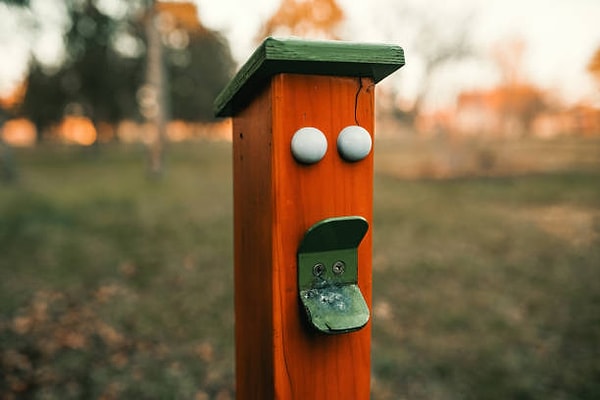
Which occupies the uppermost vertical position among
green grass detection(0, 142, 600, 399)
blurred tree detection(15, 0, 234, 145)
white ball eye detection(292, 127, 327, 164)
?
blurred tree detection(15, 0, 234, 145)

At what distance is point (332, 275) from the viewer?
3.47ft

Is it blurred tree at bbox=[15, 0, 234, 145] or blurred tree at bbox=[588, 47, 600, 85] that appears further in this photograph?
blurred tree at bbox=[15, 0, 234, 145]

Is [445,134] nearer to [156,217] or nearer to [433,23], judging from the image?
[433,23]

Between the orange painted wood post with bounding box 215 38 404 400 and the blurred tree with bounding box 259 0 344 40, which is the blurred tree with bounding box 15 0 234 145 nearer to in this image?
the blurred tree with bounding box 259 0 344 40

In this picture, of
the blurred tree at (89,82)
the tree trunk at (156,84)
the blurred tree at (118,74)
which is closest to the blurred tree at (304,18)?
the tree trunk at (156,84)

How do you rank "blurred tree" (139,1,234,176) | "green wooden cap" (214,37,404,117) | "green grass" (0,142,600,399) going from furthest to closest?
"blurred tree" (139,1,234,176) < "green grass" (0,142,600,399) < "green wooden cap" (214,37,404,117)

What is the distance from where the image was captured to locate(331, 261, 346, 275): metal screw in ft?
3.46

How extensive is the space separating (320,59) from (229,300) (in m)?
3.90

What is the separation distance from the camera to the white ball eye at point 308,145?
95 centimetres

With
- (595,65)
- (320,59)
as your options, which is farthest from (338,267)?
(595,65)

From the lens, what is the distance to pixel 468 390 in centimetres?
294

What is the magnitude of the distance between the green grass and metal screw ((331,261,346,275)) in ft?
7.37

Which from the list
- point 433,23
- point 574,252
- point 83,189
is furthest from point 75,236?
point 433,23

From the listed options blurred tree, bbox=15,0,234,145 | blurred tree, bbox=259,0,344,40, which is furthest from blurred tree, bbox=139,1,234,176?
blurred tree, bbox=259,0,344,40
